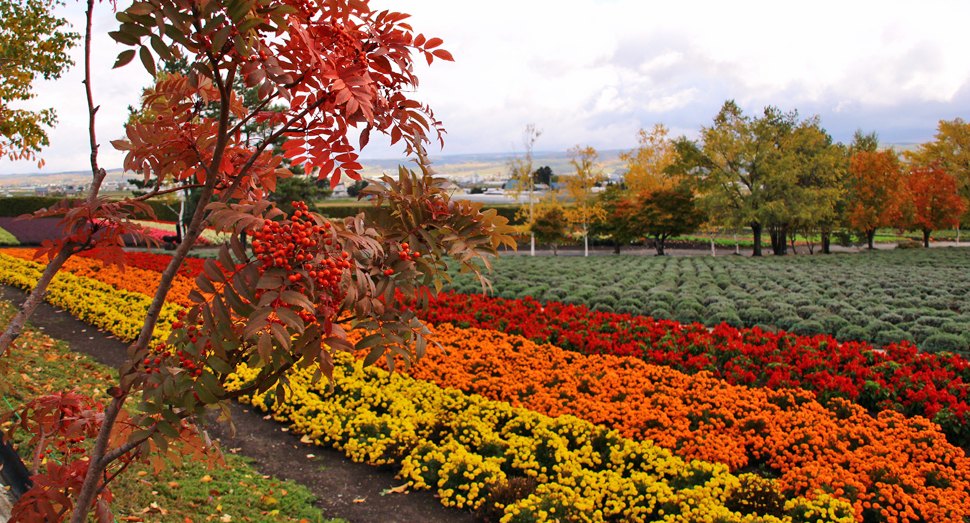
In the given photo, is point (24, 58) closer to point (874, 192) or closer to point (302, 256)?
point (302, 256)

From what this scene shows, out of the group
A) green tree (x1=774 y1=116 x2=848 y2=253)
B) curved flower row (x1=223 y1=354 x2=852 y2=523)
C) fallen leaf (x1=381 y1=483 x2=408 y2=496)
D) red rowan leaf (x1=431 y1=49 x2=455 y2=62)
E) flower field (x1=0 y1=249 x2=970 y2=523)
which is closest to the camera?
red rowan leaf (x1=431 y1=49 x2=455 y2=62)

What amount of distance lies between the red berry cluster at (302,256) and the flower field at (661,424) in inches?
99.9

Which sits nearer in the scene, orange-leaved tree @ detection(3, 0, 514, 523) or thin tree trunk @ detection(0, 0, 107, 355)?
orange-leaved tree @ detection(3, 0, 514, 523)

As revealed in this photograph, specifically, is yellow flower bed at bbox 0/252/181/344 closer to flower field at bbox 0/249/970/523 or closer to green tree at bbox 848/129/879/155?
flower field at bbox 0/249/970/523

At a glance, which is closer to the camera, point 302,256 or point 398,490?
point 302,256

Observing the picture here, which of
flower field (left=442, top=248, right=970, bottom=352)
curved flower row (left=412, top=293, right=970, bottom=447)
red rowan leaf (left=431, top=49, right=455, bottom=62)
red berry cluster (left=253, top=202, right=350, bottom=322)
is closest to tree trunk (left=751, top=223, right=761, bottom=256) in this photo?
flower field (left=442, top=248, right=970, bottom=352)

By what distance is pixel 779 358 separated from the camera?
6.02 metres

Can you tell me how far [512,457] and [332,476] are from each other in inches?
56.4

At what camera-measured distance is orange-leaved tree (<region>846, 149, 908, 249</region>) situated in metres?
26.0

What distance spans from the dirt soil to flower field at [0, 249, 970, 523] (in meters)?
0.13

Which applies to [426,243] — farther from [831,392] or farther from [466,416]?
[831,392]

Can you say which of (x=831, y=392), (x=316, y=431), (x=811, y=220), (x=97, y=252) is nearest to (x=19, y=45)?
(x=316, y=431)

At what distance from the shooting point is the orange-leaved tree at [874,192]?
1023 inches

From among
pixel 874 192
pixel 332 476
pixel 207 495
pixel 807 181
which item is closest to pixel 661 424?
pixel 332 476
